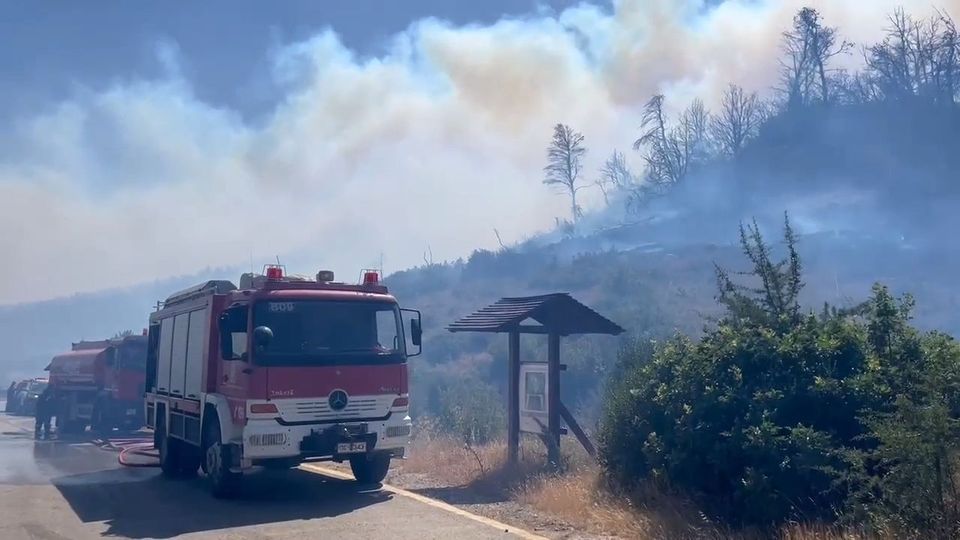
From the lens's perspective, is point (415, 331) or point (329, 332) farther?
point (415, 331)

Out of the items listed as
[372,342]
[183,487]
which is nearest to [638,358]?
[372,342]

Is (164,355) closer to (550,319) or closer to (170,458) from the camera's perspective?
(170,458)

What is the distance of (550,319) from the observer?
13820 mm

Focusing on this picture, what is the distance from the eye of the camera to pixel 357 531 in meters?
9.88

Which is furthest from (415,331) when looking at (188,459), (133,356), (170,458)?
(133,356)

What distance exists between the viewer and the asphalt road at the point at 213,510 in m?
9.92

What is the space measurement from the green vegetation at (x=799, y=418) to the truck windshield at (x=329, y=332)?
376 centimetres

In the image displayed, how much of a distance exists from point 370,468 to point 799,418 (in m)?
6.87

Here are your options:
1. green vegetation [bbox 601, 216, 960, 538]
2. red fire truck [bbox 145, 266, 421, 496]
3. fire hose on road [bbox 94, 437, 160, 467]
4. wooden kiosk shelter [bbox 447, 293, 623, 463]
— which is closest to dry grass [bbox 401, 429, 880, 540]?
green vegetation [bbox 601, 216, 960, 538]

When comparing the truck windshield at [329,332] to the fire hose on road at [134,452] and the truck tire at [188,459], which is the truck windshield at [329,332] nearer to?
the truck tire at [188,459]

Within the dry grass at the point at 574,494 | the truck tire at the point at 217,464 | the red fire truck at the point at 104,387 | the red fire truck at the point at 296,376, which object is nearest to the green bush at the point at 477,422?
the dry grass at the point at 574,494

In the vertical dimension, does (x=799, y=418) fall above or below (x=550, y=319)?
below

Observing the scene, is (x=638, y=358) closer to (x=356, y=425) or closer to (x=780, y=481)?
(x=356, y=425)

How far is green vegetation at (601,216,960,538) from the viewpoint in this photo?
→ 288 inches
